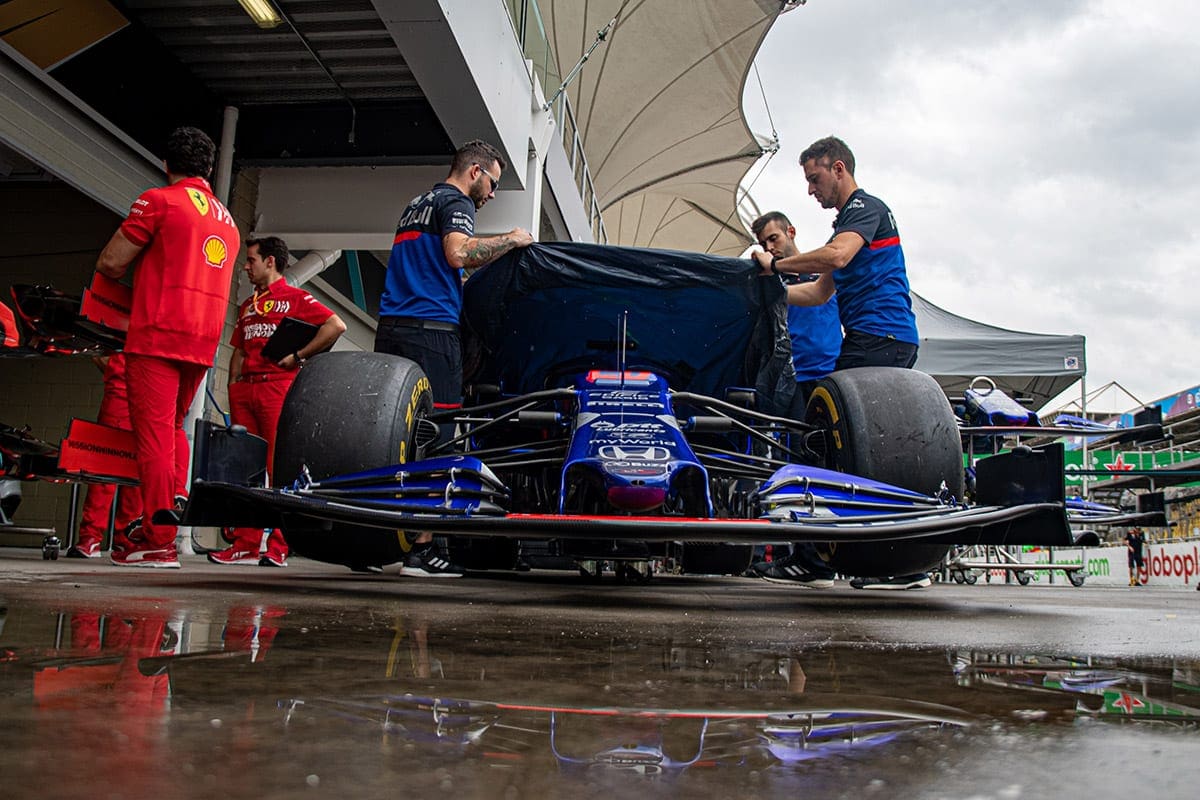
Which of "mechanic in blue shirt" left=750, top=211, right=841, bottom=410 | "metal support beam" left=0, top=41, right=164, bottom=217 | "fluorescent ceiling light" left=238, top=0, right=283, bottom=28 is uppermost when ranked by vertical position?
"fluorescent ceiling light" left=238, top=0, right=283, bottom=28

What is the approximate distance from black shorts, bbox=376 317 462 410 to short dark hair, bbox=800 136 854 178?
1972 mm

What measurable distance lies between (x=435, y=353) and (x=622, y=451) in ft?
4.79

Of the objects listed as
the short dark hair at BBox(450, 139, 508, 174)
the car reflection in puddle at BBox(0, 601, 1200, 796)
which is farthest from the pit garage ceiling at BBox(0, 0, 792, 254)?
the car reflection in puddle at BBox(0, 601, 1200, 796)

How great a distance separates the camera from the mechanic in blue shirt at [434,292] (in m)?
4.04

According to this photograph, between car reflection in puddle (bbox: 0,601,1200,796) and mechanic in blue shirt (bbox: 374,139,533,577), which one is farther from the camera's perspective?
mechanic in blue shirt (bbox: 374,139,533,577)

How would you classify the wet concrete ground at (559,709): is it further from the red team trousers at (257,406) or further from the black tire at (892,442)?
the red team trousers at (257,406)

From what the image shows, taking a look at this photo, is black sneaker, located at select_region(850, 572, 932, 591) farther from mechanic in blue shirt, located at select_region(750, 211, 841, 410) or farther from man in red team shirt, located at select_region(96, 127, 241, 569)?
man in red team shirt, located at select_region(96, 127, 241, 569)

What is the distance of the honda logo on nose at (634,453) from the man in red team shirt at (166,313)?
6.41ft

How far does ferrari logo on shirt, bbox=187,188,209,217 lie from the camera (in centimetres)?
400

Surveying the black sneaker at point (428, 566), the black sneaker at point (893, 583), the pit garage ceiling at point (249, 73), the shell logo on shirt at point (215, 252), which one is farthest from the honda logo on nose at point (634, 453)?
the pit garage ceiling at point (249, 73)

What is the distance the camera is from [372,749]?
2.26ft

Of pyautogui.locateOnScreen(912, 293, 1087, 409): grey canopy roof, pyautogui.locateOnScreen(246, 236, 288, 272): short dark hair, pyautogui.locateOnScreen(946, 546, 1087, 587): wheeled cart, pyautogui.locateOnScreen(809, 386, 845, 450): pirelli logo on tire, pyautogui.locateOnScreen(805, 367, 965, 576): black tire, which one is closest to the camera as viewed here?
pyautogui.locateOnScreen(805, 367, 965, 576): black tire

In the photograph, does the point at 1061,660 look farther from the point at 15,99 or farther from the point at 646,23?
the point at 646,23

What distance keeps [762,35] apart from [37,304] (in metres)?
18.2
